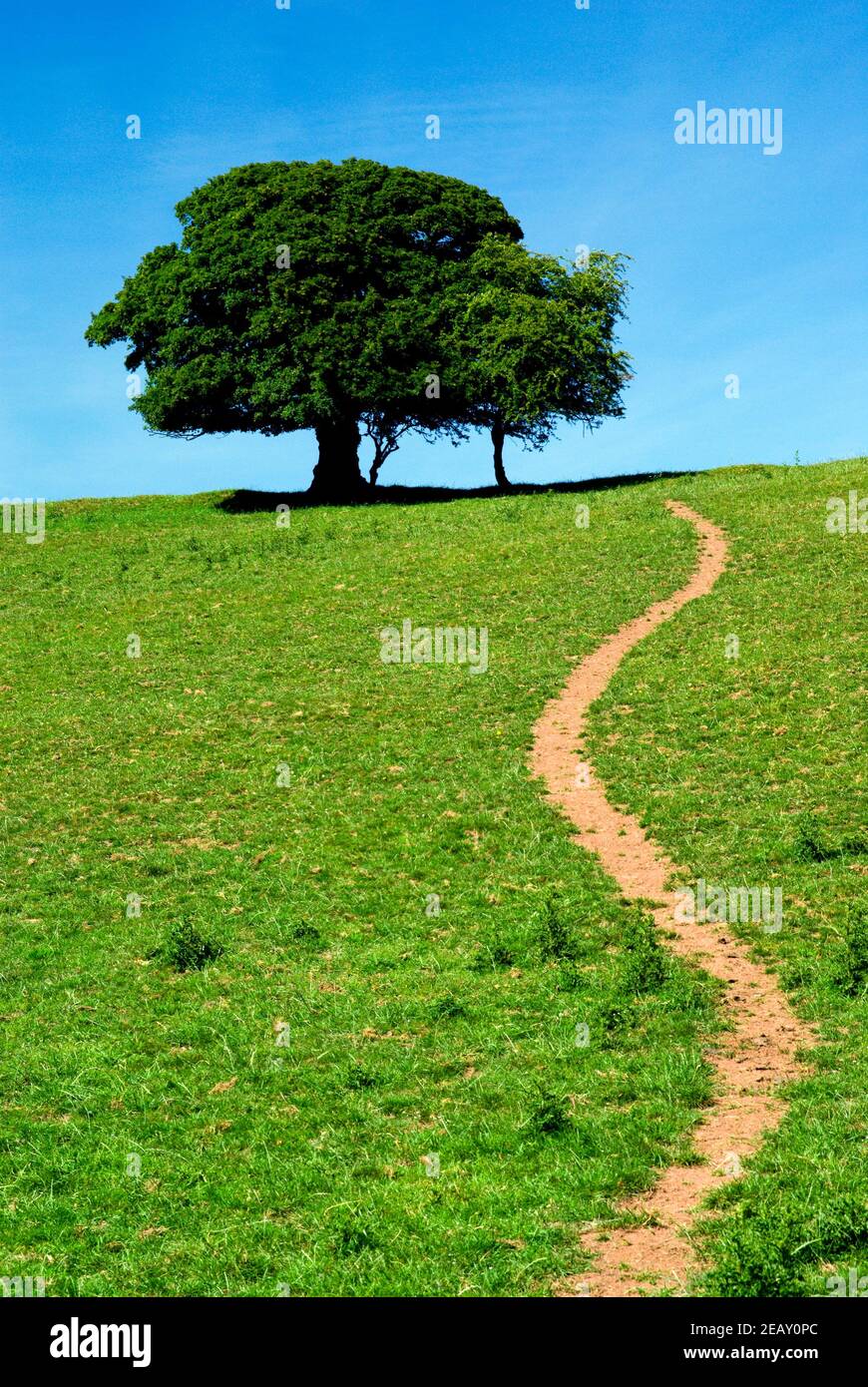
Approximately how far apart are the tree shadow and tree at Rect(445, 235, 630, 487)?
11.3 ft

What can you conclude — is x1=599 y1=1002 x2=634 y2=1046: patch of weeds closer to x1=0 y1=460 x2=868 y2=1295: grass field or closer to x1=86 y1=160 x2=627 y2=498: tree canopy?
x1=0 y1=460 x2=868 y2=1295: grass field

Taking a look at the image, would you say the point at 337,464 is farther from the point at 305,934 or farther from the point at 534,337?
the point at 305,934

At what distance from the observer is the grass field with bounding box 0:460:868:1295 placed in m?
11.3

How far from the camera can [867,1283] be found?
9281mm

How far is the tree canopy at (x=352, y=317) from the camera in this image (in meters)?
58.5

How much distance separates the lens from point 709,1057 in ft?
46.8

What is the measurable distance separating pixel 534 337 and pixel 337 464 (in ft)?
43.0

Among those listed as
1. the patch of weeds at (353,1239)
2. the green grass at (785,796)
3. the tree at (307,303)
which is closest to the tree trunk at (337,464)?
the tree at (307,303)

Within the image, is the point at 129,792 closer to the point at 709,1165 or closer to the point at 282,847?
the point at 282,847

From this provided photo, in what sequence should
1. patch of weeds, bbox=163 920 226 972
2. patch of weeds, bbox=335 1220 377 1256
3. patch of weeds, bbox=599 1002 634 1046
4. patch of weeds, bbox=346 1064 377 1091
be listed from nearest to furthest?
patch of weeds, bbox=335 1220 377 1256, patch of weeds, bbox=346 1064 377 1091, patch of weeds, bbox=599 1002 634 1046, patch of weeds, bbox=163 920 226 972

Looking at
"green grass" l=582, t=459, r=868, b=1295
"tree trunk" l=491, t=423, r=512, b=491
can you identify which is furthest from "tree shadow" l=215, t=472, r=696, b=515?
"green grass" l=582, t=459, r=868, b=1295

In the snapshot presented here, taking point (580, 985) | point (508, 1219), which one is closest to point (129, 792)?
point (580, 985)

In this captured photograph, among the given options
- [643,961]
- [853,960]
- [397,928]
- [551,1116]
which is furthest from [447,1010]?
[853,960]

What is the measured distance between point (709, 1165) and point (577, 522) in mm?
37659
